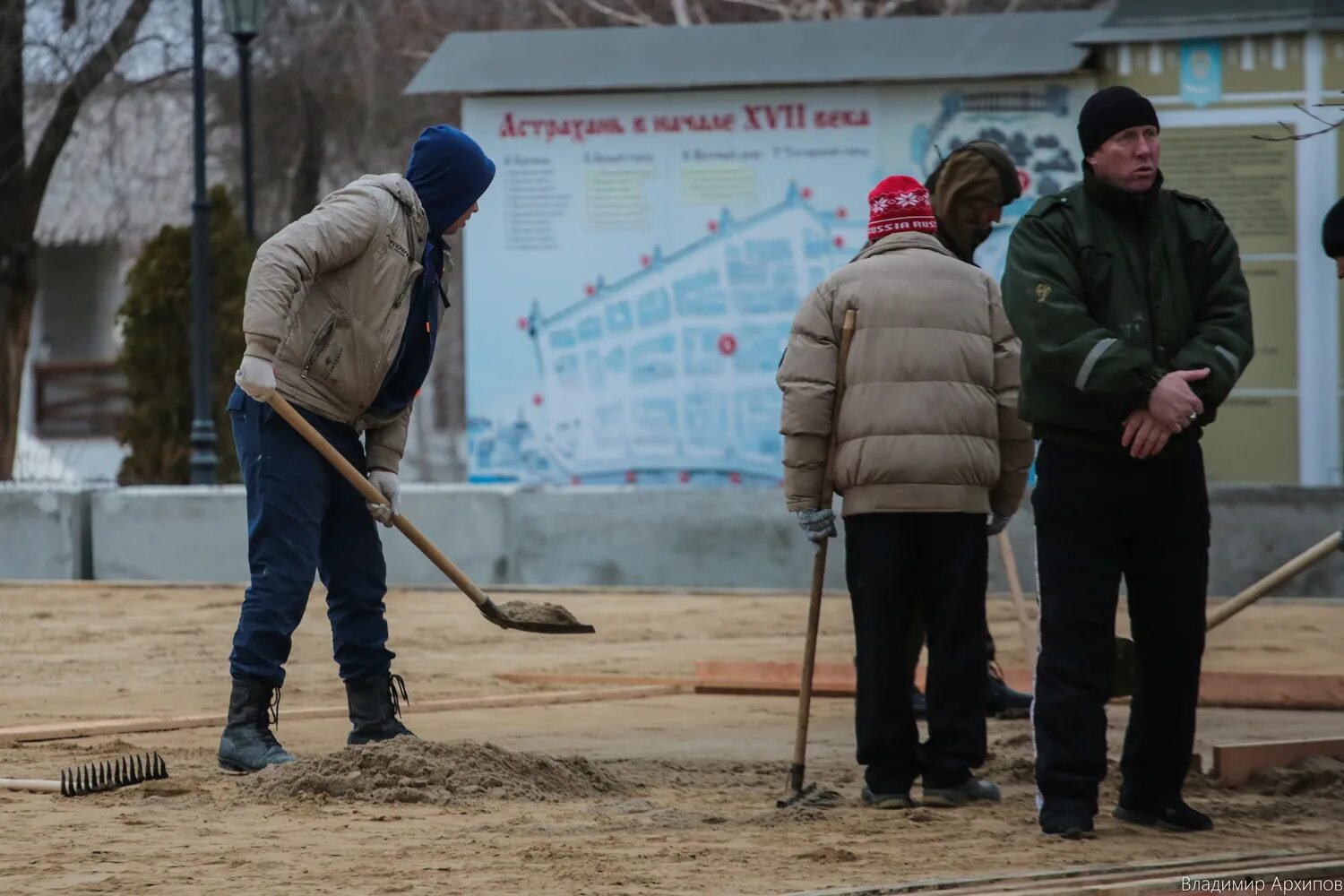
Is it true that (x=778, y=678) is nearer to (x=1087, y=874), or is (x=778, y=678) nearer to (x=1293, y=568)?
(x=1293, y=568)

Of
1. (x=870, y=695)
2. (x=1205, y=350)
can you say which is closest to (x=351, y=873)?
(x=870, y=695)

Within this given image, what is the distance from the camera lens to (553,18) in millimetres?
30234

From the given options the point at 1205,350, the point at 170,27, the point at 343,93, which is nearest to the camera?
the point at 1205,350

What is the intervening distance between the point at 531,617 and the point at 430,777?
1232mm

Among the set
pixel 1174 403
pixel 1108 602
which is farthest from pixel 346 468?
pixel 1174 403

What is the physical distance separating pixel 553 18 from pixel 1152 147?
2506 centimetres

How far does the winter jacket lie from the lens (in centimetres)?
571

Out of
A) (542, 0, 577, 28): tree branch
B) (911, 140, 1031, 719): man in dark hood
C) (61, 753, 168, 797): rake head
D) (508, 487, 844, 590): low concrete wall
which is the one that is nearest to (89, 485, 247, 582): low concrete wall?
(508, 487, 844, 590): low concrete wall

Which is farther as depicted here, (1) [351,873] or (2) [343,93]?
(2) [343,93]

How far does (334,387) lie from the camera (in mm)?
Result: 6953

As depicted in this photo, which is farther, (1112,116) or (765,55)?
(765,55)

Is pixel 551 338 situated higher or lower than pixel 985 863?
higher

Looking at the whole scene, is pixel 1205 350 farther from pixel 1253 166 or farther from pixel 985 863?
pixel 1253 166

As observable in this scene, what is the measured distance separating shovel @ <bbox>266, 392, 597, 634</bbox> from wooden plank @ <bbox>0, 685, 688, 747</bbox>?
3.34 ft
